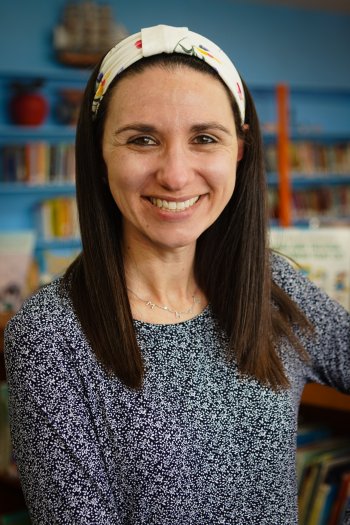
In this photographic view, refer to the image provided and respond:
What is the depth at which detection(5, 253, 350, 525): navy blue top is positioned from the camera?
1.15 meters

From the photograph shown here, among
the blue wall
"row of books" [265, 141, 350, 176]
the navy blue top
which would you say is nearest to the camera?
the navy blue top

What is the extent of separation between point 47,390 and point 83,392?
0.07 meters

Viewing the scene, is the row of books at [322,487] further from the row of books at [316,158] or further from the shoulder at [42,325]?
the row of books at [316,158]

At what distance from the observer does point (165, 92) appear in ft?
3.95

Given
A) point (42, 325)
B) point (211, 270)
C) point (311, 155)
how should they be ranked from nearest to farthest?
point (42, 325) < point (211, 270) < point (311, 155)

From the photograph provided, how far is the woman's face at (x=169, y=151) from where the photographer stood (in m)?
1.21

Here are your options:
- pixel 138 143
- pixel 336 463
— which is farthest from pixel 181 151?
pixel 336 463

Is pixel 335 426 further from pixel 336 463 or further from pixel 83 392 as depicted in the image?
pixel 83 392

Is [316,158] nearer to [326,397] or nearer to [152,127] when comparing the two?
[326,397]

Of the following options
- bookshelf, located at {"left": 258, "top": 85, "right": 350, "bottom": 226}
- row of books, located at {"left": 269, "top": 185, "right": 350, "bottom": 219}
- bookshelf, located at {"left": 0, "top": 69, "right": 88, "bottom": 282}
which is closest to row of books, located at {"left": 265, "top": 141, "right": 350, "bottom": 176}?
bookshelf, located at {"left": 258, "top": 85, "right": 350, "bottom": 226}

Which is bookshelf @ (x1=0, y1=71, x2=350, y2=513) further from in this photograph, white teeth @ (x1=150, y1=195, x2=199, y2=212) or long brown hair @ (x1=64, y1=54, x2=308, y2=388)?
white teeth @ (x1=150, y1=195, x2=199, y2=212)

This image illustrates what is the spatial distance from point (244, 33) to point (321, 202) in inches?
70.8

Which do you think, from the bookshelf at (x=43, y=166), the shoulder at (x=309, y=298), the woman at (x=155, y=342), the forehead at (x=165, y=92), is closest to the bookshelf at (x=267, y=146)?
the bookshelf at (x=43, y=166)

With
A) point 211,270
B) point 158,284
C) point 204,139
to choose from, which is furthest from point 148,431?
point 204,139
